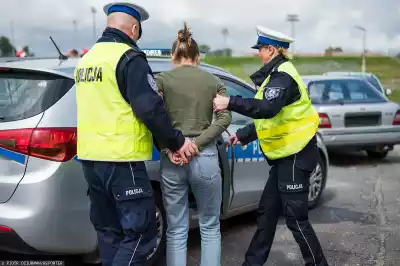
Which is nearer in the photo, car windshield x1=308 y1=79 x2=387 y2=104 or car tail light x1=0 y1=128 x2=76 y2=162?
car tail light x1=0 y1=128 x2=76 y2=162

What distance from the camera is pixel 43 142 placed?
338 cm

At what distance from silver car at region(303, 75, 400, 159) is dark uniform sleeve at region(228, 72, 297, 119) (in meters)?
5.42

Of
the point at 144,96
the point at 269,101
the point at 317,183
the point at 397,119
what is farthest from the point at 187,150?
the point at 397,119

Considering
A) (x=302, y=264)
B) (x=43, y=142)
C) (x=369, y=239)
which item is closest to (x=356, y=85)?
(x=369, y=239)

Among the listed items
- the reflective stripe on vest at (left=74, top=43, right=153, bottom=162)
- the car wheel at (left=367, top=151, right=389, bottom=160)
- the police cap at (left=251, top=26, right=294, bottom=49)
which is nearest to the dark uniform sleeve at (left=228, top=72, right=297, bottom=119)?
the police cap at (left=251, top=26, right=294, bottom=49)

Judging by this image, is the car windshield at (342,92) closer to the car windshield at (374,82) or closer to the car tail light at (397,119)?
the car tail light at (397,119)

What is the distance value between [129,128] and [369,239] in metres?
2.97

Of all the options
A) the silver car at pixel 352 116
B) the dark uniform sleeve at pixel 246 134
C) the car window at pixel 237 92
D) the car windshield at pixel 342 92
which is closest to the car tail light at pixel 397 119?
the silver car at pixel 352 116

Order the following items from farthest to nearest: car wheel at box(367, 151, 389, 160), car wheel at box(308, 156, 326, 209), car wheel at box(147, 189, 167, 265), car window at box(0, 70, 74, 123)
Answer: car wheel at box(367, 151, 389, 160) < car wheel at box(308, 156, 326, 209) < car wheel at box(147, 189, 167, 265) < car window at box(0, 70, 74, 123)

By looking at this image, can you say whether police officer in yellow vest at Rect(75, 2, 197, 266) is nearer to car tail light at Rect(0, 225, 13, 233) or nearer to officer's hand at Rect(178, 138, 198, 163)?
officer's hand at Rect(178, 138, 198, 163)

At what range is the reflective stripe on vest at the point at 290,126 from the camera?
3.76 m

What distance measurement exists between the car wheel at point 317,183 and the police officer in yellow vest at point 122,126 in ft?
10.8

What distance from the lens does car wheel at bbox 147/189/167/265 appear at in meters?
4.07

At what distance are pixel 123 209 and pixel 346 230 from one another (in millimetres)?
3017
